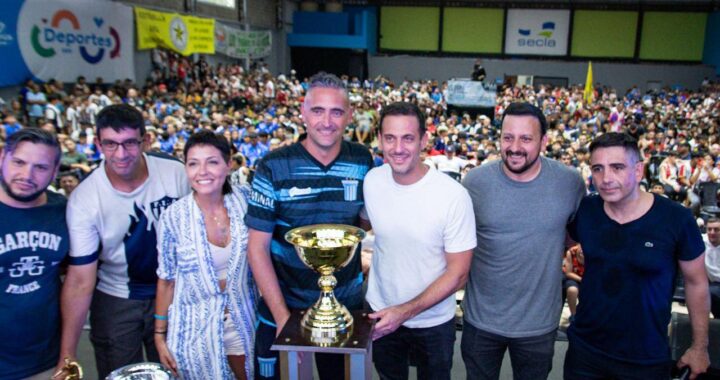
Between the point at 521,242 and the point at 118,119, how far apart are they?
1728mm

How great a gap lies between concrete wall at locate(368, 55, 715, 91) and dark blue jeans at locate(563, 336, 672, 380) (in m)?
27.3

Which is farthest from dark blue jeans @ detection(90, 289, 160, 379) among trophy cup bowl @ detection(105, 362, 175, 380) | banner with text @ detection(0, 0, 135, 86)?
banner with text @ detection(0, 0, 135, 86)

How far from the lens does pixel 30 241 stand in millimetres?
2119

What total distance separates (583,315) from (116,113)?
2.13 m

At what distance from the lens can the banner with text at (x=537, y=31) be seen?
1099 inches

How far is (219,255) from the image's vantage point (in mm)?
2248

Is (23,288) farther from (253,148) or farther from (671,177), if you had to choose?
(671,177)

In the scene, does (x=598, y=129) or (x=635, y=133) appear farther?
(x=598, y=129)

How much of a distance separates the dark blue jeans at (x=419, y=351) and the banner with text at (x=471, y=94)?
590 inches

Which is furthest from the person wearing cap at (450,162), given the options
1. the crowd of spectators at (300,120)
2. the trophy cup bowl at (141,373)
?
the trophy cup bowl at (141,373)

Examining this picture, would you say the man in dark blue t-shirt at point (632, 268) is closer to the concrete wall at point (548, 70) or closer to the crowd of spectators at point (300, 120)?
the crowd of spectators at point (300, 120)

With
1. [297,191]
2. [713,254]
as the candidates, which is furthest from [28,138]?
[713,254]

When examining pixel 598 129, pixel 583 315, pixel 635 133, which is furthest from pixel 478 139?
pixel 583 315

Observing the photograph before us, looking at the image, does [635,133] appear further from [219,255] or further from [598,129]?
[219,255]
